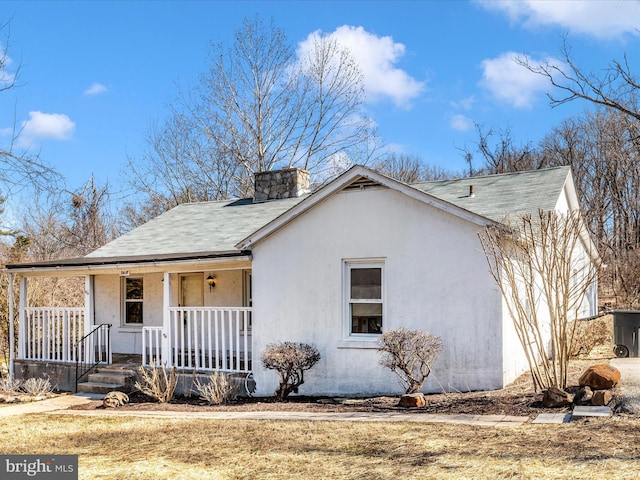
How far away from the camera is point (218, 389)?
12.1m

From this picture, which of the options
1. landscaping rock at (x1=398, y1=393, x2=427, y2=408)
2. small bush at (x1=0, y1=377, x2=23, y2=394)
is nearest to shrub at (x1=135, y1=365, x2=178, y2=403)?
small bush at (x1=0, y1=377, x2=23, y2=394)

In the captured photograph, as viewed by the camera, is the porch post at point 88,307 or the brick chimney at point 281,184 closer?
the porch post at point 88,307

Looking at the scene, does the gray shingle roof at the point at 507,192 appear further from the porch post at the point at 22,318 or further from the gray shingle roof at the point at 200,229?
the porch post at the point at 22,318

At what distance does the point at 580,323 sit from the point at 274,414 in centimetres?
785

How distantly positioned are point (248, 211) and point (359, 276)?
6.09 metres

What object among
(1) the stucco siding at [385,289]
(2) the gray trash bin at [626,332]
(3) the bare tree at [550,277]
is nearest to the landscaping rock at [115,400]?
(1) the stucco siding at [385,289]

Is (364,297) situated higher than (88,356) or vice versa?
(364,297)

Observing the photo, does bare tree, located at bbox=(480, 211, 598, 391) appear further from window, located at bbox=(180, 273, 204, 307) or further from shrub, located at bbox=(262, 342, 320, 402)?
window, located at bbox=(180, 273, 204, 307)

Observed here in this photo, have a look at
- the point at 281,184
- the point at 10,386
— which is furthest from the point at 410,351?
the point at 10,386

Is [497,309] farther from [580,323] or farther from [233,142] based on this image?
[233,142]

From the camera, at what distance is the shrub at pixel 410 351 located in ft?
35.7

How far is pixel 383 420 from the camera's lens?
9.02m

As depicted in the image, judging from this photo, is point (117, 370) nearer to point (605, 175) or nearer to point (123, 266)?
point (123, 266)

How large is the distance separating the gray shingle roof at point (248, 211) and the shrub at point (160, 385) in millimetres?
2817
